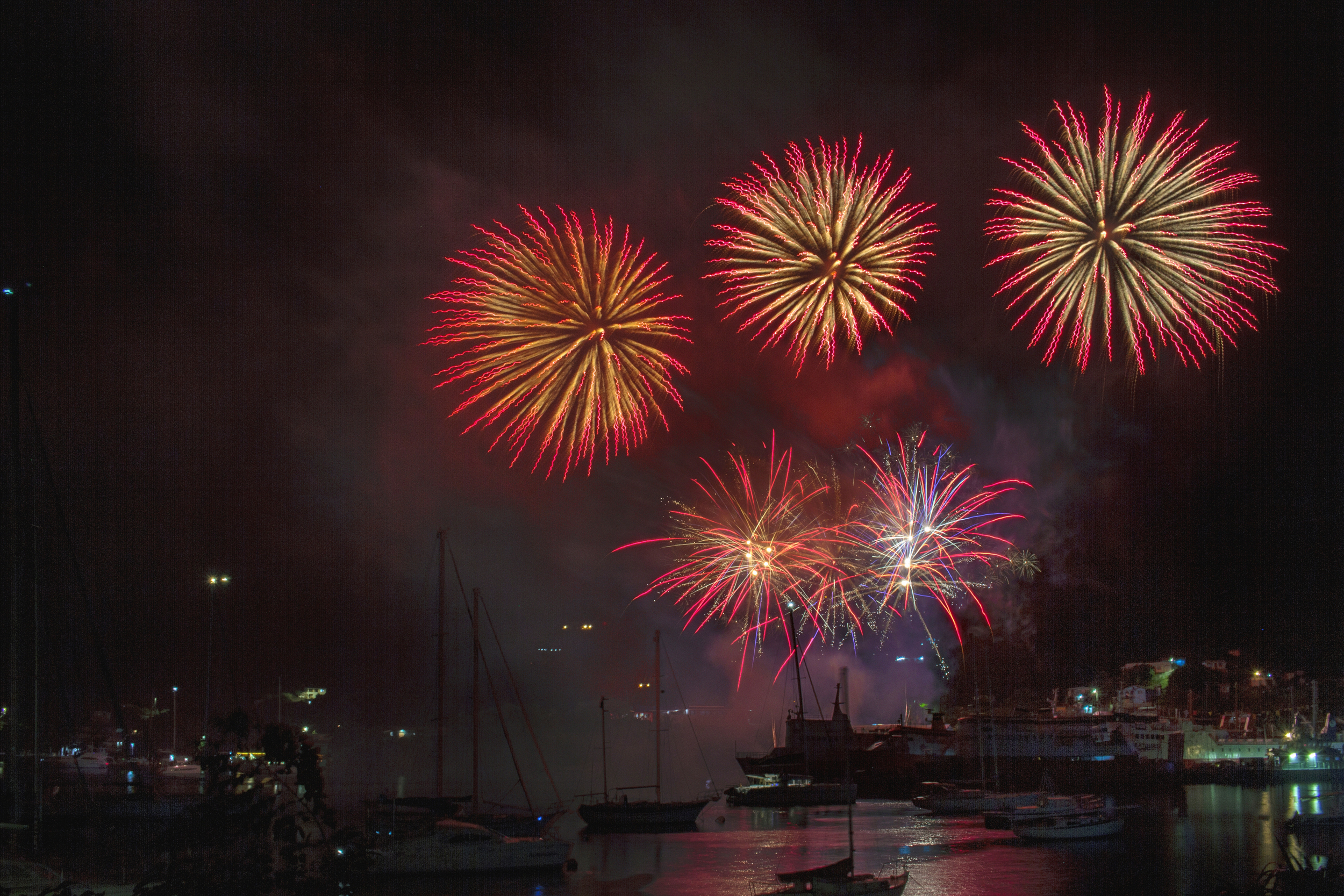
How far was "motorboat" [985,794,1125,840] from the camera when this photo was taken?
48.9 metres

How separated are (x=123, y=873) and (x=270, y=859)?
2940cm

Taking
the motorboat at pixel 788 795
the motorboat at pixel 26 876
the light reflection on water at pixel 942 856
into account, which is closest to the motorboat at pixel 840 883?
the light reflection on water at pixel 942 856

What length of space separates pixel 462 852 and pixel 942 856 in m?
21.9

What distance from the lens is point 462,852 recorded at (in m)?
40.5

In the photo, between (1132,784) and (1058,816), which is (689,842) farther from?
(1132,784)

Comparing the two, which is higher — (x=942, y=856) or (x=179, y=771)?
(x=942, y=856)

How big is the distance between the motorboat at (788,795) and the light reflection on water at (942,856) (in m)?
9.02

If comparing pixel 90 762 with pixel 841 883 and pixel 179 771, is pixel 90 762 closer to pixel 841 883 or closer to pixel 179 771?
pixel 179 771

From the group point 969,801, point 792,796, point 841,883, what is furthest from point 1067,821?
point 841,883

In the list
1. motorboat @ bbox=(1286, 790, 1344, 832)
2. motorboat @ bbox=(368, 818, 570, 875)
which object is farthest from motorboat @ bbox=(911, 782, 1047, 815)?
motorboat @ bbox=(368, 818, 570, 875)

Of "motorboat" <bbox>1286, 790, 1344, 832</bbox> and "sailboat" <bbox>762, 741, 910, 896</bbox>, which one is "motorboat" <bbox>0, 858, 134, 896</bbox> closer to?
"sailboat" <bbox>762, 741, 910, 896</bbox>

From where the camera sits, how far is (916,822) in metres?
59.4

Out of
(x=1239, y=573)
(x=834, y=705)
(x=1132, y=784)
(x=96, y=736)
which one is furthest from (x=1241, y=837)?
(x=96, y=736)

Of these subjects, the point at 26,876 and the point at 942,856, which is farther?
the point at 942,856
